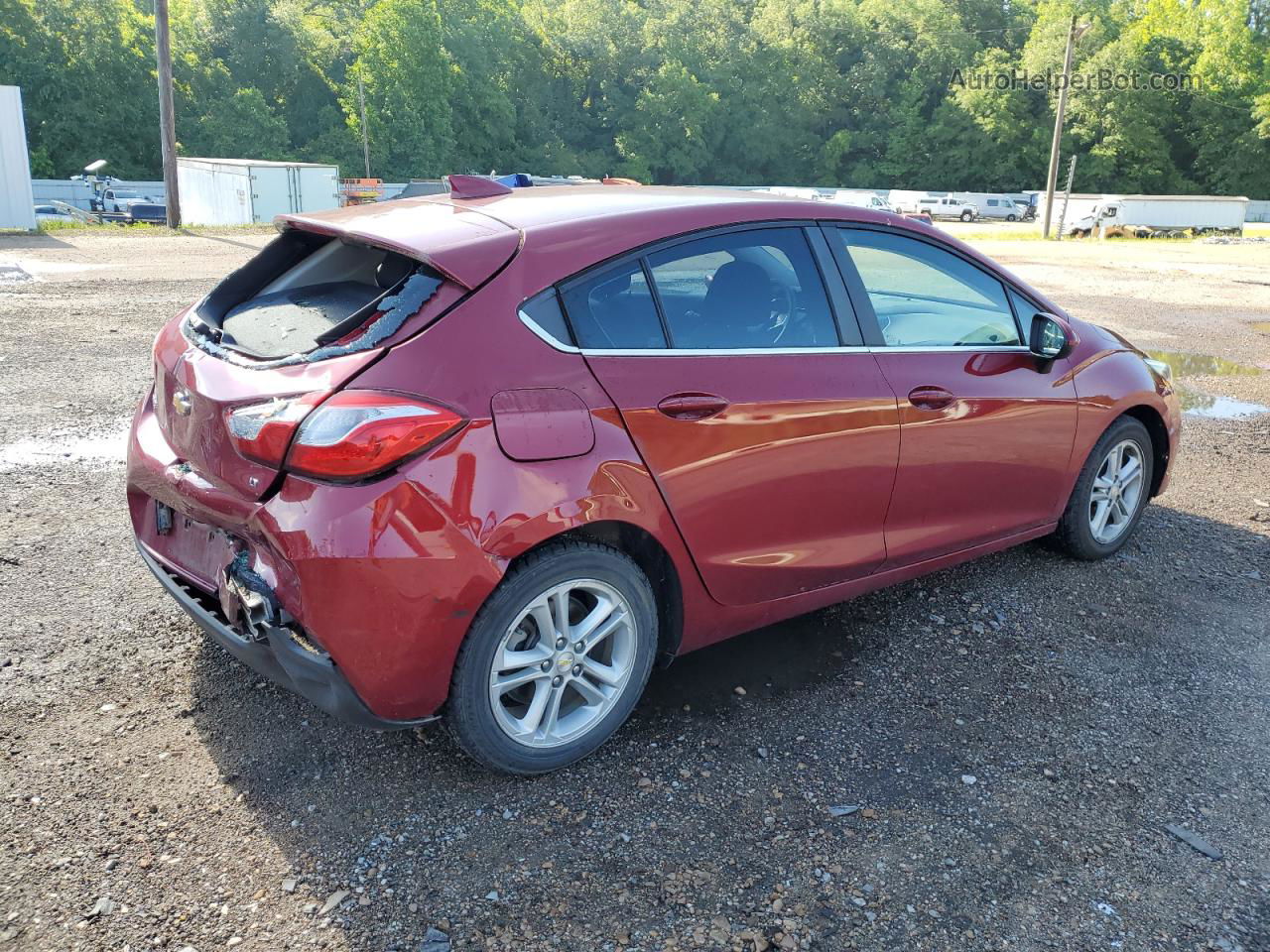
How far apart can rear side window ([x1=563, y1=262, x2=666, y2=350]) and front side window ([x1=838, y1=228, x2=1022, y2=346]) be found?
920mm

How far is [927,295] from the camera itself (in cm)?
395

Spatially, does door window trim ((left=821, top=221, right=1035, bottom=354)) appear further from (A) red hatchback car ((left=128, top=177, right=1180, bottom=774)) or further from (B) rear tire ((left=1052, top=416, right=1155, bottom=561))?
(B) rear tire ((left=1052, top=416, right=1155, bottom=561))

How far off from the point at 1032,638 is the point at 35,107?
71883 mm

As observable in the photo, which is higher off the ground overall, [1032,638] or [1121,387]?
[1121,387]

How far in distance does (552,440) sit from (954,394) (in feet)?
5.65

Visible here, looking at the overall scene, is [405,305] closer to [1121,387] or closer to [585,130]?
[1121,387]

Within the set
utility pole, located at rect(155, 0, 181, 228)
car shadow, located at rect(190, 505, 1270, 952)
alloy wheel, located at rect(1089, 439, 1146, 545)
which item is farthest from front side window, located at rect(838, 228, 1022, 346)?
utility pole, located at rect(155, 0, 181, 228)

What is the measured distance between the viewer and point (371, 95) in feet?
255

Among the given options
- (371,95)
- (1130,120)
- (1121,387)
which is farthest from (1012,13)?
(1121,387)

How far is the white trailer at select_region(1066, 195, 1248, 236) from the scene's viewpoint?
143 feet

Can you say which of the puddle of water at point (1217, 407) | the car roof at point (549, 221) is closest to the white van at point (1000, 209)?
the puddle of water at point (1217, 407)

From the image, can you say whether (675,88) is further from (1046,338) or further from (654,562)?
(654,562)

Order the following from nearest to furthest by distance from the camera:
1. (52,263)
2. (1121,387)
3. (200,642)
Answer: (200,642) < (1121,387) < (52,263)

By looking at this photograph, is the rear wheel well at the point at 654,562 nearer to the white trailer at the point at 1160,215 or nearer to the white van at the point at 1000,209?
the white trailer at the point at 1160,215
